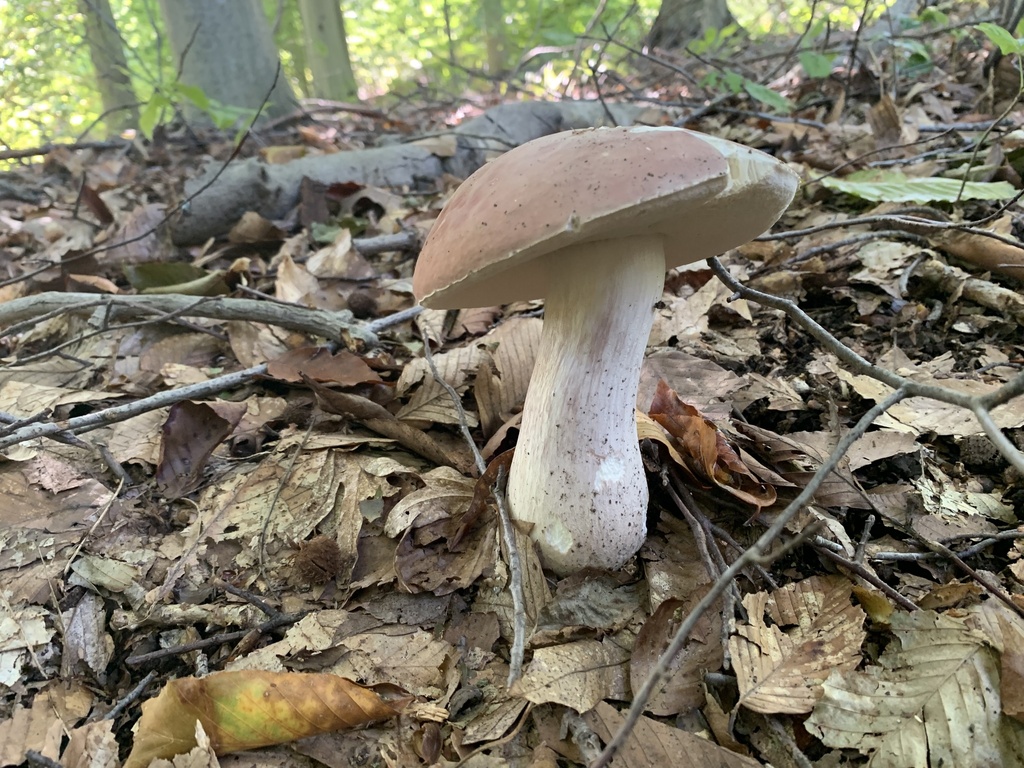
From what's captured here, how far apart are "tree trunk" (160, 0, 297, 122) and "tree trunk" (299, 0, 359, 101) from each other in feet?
12.3

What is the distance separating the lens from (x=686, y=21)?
30.5ft

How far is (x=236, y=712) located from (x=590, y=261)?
1.27 metres

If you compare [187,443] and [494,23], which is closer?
[187,443]

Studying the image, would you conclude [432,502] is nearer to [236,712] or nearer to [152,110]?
[236,712]

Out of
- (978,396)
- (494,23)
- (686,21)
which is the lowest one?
(978,396)

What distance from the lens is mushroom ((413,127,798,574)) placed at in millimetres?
1146

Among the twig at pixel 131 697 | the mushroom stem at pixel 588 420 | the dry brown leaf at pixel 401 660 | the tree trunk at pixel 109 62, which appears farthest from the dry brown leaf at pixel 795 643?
the tree trunk at pixel 109 62

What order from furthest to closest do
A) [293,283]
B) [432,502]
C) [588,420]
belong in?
[293,283] < [432,502] < [588,420]

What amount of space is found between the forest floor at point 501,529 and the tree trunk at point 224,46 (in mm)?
4432

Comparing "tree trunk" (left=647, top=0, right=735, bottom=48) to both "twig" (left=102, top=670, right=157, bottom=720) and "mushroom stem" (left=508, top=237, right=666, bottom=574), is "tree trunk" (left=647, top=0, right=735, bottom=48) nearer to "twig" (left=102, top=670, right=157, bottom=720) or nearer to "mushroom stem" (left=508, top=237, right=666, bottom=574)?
"mushroom stem" (left=508, top=237, right=666, bottom=574)

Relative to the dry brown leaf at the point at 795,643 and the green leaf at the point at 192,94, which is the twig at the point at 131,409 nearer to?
the dry brown leaf at the point at 795,643

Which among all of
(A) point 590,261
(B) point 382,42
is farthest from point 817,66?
(B) point 382,42

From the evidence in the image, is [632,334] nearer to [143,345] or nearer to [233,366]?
[233,366]

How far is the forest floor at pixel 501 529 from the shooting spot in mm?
1292
